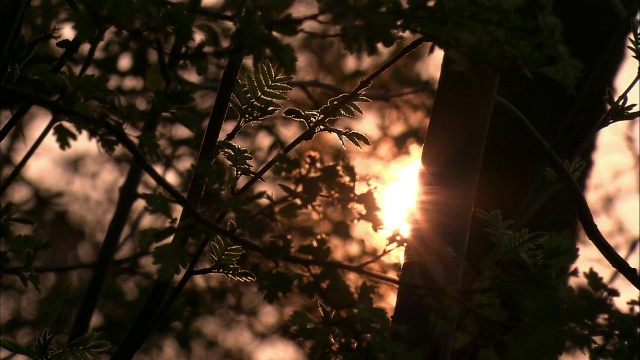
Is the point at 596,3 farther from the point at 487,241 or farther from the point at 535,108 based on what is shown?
the point at 487,241

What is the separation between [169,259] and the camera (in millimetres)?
1977

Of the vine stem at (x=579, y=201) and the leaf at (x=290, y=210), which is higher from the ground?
the vine stem at (x=579, y=201)

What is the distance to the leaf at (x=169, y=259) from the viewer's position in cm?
197

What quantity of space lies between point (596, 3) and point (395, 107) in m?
6.52

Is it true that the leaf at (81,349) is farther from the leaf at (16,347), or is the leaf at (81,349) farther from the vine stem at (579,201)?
the vine stem at (579,201)

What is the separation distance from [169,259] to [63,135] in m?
0.59

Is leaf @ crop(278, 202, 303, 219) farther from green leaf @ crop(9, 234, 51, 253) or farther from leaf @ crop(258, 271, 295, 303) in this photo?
green leaf @ crop(9, 234, 51, 253)

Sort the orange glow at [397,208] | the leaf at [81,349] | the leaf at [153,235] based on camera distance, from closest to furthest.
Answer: the leaf at [153,235]
the orange glow at [397,208]
the leaf at [81,349]

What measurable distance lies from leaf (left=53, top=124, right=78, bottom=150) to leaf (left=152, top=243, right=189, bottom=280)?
53cm

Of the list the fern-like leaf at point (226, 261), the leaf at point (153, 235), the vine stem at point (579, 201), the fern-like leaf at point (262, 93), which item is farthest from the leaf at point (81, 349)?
the vine stem at point (579, 201)

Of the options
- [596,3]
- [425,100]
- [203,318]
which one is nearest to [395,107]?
[425,100]

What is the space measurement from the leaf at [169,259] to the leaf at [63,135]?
53 centimetres

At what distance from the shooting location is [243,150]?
2.36m

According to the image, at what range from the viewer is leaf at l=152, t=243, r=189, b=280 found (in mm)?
1973
